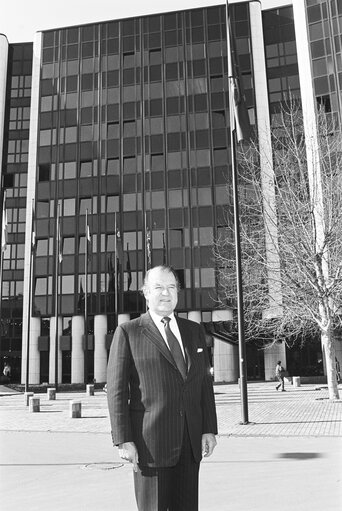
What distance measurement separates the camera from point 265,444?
9.77m

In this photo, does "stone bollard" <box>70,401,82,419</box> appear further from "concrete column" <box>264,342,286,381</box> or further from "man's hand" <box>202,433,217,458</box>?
"concrete column" <box>264,342,286,381</box>

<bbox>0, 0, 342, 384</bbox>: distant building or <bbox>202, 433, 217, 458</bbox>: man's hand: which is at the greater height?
<bbox>0, 0, 342, 384</bbox>: distant building

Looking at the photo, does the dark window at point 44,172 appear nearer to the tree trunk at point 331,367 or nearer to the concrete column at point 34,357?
the concrete column at point 34,357

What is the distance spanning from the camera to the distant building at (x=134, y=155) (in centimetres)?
4078

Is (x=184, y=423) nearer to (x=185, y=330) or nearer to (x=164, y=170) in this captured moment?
(x=185, y=330)

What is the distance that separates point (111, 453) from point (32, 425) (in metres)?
6.30

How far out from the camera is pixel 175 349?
3.17m

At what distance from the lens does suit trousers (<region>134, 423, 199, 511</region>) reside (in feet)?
9.61

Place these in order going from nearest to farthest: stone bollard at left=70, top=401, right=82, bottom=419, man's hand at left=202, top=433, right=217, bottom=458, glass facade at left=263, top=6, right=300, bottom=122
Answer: man's hand at left=202, top=433, right=217, bottom=458
stone bollard at left=70, top=401, right=82, bottom=419
glass facade at left=263, top=6, right=300, bottom=122

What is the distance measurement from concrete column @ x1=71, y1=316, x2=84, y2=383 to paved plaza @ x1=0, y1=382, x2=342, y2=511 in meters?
27.3

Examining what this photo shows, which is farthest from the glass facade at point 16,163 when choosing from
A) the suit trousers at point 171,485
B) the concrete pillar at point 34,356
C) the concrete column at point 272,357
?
the suit trousers at point 171,485

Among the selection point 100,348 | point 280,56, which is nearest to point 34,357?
point 100,348

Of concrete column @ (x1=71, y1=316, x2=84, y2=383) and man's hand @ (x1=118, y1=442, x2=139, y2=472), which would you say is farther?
concrete column @ (x1=71, y1=316, x2=84, y2=383)

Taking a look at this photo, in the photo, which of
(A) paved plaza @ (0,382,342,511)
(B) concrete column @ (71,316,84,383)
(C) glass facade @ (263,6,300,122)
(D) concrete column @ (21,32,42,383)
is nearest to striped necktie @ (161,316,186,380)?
(A) paved plaza @ (0,382,342,511)
